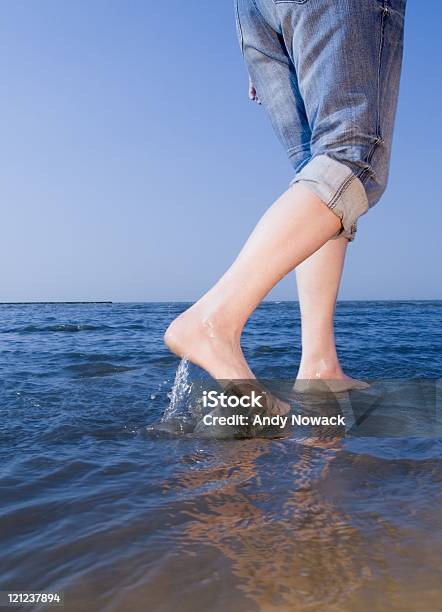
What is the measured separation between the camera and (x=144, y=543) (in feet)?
2.50

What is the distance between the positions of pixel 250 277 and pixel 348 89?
0.59 m

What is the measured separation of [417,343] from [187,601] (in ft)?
14.3

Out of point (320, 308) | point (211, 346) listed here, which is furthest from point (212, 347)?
point (320, 308)

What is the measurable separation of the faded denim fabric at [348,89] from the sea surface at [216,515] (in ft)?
2.22

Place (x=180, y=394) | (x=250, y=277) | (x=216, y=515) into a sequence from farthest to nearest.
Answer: (x=180, y=394) → (x=250, y=277) → (x=216, y=515)

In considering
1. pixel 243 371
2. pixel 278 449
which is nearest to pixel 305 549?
pixel 278 449

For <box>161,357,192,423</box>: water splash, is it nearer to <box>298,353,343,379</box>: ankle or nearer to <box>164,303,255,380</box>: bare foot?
<box>164,303,255,380</box>: bare foot

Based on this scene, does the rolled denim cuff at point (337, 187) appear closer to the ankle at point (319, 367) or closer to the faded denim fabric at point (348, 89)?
the faded denim fabric at point (348, 89)

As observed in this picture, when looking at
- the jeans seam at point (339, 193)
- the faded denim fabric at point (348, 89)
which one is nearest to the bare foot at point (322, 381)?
the faded denim fabric at point (348, 89)

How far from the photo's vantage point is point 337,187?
1396mm

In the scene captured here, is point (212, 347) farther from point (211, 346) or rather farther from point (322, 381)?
point (322, 381)

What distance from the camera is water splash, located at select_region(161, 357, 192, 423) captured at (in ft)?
5.21

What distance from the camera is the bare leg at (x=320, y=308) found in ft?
6.51

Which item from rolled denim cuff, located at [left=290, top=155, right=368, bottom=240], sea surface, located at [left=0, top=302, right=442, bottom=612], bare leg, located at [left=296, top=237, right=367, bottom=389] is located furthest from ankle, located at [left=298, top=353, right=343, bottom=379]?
rolled denim cuff, located at [left=290, top=155, right=368, bottom=240]
